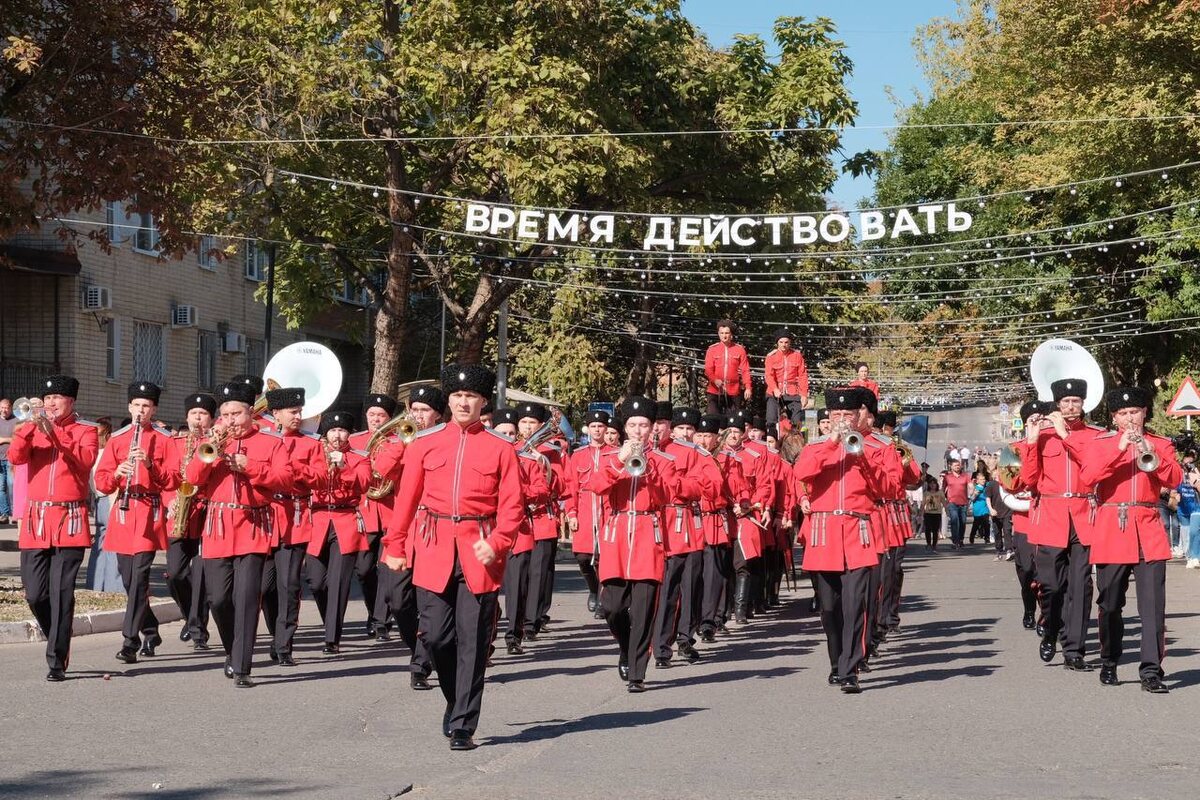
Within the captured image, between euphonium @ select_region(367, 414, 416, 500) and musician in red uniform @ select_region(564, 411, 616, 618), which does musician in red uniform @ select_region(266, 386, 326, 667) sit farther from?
musician in red uniform @ select_region(564, 411, 616, 618)

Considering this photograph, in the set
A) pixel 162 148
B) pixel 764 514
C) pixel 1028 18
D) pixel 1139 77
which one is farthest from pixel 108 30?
pixel 1028 18

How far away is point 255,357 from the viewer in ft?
142

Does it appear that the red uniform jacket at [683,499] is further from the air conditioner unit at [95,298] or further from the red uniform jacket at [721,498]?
the air conditioner unit at [95,298]

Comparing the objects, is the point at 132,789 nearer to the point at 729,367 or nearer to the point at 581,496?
the point at 581,496

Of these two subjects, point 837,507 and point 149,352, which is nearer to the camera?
point 837,507

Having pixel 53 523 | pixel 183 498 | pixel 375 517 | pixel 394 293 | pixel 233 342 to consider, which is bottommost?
pixel 375 517

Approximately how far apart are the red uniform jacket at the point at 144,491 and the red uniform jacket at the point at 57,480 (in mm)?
371

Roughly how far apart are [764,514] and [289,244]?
53.3 ft

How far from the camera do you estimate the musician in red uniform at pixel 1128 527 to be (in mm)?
11250

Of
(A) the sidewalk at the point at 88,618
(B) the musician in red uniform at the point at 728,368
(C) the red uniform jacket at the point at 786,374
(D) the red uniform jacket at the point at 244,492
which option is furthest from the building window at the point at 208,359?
(D) the red uniform jacket at the point at 244,492

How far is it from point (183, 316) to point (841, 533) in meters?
28.0

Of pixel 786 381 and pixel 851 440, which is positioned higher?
pixel 786 381

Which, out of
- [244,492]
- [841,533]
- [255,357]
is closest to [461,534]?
[244,492]

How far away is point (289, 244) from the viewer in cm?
3031
